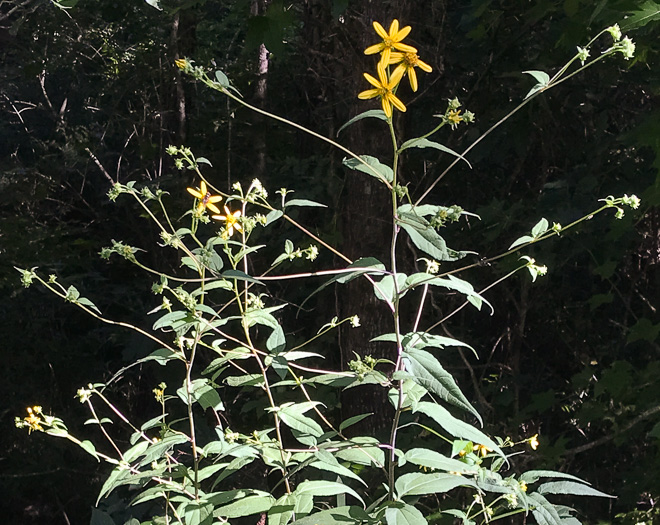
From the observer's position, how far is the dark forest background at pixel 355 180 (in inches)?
99.7

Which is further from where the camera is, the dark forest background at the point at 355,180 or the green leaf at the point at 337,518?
the dark forest background at the point at 355,180

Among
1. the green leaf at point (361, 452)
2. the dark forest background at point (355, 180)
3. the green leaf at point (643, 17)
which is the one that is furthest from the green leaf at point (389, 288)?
the green leaf at point (643, 17)

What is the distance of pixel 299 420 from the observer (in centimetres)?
123

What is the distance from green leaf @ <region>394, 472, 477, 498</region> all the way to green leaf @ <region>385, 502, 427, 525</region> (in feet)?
0.14

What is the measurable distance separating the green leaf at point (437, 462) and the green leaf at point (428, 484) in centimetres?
1

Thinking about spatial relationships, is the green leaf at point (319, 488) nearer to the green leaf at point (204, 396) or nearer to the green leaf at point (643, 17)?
the green leaf at point (204, 396)

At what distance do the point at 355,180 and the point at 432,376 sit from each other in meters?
1.59

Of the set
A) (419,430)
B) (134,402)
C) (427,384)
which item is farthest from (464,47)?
(134,402)

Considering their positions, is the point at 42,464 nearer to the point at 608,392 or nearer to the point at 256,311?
the point at 608,392

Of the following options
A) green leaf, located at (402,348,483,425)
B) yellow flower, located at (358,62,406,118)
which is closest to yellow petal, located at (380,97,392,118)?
yellow flower, located at (358,62,406,118)

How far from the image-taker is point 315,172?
3.22 meters

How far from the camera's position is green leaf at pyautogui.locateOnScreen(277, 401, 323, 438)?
1.20 meters

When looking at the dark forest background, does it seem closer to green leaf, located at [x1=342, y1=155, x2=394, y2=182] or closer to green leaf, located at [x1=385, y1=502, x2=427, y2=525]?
green leaf, located at [x1=342, y1=155, x2=394, y2=182]

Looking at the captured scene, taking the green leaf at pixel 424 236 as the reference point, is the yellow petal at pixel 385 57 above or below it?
above
